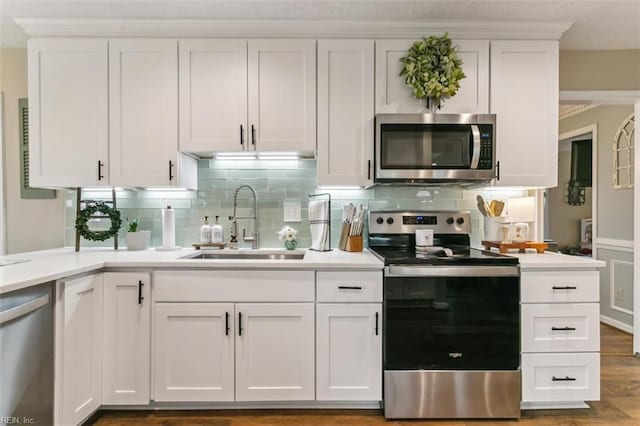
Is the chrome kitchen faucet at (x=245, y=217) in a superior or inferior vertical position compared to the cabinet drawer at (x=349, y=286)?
superior

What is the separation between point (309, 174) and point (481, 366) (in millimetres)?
1621

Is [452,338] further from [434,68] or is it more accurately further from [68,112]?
[68,112]

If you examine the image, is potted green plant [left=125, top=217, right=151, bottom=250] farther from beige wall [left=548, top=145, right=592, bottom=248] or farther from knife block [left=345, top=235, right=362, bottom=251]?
beige wall [left=548, top=145, right=592, bottom=248]

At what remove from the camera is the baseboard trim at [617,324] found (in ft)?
11.3

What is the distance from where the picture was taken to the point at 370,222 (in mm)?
2500

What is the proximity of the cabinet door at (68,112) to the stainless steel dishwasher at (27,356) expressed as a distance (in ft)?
3.23

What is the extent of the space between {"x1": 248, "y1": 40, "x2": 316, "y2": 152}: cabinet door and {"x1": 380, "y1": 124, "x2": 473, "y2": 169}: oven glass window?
482 mm

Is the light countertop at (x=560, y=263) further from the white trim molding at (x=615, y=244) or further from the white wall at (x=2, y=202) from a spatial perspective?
the white wall at (x=2, y=202)

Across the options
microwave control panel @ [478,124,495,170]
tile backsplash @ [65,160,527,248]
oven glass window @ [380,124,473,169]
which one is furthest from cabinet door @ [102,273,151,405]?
microwave control panel @ [478,124,495,170]

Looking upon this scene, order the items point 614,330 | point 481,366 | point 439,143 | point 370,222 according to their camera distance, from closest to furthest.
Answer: point 481,366, point 439,143, point 370,222, point 614,330

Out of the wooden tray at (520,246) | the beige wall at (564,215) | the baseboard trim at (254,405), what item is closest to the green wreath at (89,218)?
the baseboard trim at (254,405)

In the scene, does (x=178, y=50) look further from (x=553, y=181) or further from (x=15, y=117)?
(x=553, y=181)

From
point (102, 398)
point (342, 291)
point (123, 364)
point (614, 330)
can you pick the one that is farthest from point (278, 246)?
point (614, 330)

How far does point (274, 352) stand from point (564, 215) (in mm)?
5231
